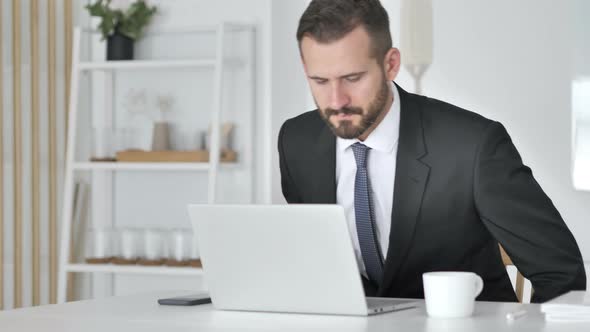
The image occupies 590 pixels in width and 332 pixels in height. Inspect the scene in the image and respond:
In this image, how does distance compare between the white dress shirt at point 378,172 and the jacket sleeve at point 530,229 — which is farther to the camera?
the white dress shirt at point 378,172

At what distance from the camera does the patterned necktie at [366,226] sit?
216 centimetres

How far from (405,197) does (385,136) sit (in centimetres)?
19

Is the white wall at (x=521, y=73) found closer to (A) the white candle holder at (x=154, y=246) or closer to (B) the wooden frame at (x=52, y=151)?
(A) the white candle holder at (x=154, y=246)

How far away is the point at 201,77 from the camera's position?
4.09 metres

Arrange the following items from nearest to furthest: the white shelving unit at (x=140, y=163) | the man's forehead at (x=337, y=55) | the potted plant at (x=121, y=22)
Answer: the man's forehead at (x=337, y=55)
the white shelving unit at (x=140, y=163)
the potted plant at (x=121, y=22)

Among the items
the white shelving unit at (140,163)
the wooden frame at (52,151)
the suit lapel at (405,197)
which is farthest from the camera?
the wooden frame at (52,151)

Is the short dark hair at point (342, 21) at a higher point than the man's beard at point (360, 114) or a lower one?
higher

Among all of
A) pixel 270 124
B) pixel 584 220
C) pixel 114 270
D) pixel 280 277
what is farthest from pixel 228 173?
pixel 280 277

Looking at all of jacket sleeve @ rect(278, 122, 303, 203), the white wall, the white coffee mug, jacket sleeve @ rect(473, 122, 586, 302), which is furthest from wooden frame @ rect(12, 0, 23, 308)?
the white coffee mug

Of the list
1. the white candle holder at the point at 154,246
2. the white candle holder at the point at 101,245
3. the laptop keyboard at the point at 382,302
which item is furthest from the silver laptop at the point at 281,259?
the white candle holder at the point at 101,245

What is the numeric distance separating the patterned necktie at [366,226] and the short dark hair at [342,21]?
0.32 meters

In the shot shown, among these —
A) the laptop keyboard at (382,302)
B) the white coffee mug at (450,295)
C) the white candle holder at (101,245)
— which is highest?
the white coffee mug at (450,295)

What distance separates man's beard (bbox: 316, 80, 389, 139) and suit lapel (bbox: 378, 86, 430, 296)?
89 mm

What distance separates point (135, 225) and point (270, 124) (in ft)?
2.73
